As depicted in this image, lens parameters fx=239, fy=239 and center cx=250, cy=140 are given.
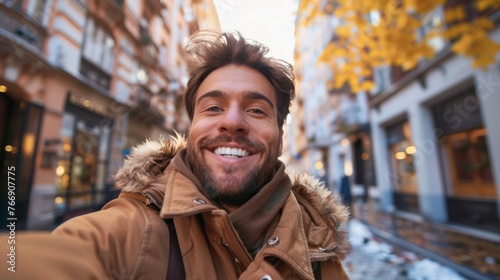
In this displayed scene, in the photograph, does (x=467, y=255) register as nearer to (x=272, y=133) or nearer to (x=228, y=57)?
(x=272, y=133)

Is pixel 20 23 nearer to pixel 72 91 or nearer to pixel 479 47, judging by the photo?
pixel 72 91

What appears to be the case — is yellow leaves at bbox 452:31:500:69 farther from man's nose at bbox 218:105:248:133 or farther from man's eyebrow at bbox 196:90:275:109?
man's nose at bbox 218:105:248:133

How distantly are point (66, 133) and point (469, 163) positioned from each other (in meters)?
10.8

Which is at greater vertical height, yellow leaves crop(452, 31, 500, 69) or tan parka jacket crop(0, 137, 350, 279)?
yellow leaves crop(452, 31, 500, 69)

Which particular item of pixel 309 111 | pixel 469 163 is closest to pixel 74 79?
pixel 469 163

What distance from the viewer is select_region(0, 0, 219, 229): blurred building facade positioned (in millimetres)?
2965

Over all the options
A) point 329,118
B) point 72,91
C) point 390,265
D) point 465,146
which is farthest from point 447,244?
point 329,118

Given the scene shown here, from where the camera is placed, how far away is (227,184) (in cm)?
125

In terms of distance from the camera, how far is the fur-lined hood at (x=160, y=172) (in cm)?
107

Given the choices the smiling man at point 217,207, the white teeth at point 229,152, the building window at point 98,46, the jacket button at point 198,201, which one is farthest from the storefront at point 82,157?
the jacket button at point 198,201

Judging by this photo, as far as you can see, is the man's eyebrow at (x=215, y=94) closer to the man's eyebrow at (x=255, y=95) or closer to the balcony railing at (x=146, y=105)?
the man's eyebrow at (x=255, y=95)

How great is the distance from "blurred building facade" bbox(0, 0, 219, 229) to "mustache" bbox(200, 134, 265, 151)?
1.74 feet

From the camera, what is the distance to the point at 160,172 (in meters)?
1.27

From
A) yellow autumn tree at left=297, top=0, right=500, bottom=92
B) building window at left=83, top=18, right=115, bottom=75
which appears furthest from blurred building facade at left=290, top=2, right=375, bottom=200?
building window at left=83, top=18, right=115, bottom=75
